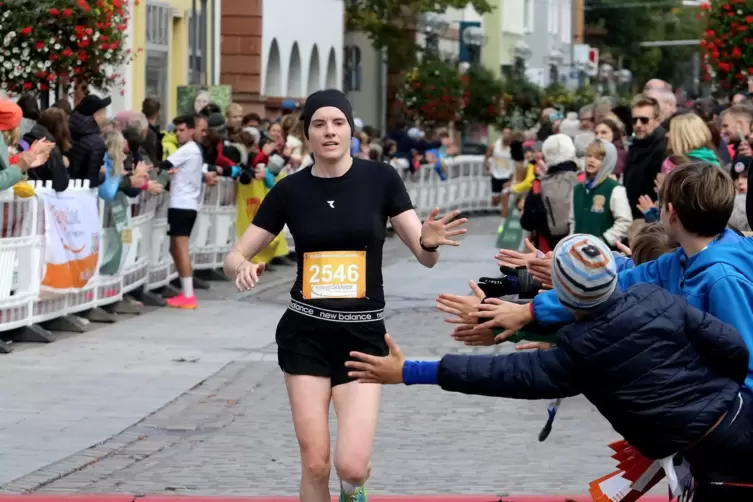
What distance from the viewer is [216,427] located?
10.2m

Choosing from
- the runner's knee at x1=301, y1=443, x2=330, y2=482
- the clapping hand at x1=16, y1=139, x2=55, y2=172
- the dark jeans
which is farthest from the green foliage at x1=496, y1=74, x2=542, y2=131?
the dark jeans

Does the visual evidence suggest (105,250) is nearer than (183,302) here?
Yes

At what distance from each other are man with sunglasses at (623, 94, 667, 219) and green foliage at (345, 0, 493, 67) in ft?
91.6

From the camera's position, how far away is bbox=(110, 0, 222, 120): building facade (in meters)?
26.8

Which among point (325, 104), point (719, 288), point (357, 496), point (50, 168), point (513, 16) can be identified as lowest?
point (357, 496)

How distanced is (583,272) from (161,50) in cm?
2472

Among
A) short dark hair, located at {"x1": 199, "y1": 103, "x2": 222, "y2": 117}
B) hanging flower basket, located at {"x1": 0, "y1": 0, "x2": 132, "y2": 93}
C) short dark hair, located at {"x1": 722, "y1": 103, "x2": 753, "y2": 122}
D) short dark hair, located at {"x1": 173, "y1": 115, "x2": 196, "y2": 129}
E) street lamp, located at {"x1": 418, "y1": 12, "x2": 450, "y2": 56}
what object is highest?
street lamp, located at {"x1": 418, "y1": 12, "x2": 450, "y2": 56}

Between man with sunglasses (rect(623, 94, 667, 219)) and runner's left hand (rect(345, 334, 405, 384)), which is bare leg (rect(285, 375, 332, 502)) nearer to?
runner's left hand (rect(345, 334, 405, 384))

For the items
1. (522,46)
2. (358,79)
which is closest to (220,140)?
(358,79)

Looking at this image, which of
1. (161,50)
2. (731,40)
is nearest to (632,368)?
(731,40)

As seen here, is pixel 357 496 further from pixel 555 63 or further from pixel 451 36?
pixel 555 63

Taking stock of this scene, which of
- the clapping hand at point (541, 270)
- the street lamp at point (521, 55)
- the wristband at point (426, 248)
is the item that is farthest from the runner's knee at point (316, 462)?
the street lamp at point (521, 55)

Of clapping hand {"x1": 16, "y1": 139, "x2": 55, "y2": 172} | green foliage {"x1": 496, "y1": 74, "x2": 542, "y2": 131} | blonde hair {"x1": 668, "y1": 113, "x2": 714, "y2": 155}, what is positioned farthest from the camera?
green foliage {"x1": 496, "y1": 74, "x2": 542, "y2": 131}

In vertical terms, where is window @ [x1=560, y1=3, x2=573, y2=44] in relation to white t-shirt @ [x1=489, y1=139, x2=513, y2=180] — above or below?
above
